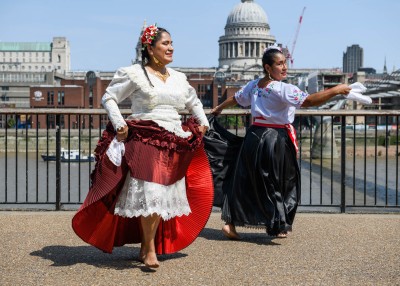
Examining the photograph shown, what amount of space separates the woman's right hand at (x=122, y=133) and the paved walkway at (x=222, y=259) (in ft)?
2.55

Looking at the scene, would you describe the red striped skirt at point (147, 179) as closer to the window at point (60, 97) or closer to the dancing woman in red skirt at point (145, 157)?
the dancing woman in red skirt at point (145, 157)

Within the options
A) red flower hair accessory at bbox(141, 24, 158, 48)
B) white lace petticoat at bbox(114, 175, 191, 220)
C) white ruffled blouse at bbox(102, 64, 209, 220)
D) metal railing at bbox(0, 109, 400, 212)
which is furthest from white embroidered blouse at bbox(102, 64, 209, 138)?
metal railing at bbox(0, 109, 400, 212)

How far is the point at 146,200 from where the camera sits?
451 cm

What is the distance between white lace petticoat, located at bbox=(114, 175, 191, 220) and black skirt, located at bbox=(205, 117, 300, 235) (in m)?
1.19

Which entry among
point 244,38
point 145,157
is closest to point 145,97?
point 145,157

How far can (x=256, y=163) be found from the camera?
5.76m

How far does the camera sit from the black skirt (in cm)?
571

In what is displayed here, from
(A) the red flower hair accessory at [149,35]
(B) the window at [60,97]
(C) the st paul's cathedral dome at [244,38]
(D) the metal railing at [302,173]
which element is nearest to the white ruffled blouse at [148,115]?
(A) the red flower hair accessory at [149,35]

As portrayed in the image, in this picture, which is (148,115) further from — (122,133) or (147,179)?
(147,179)

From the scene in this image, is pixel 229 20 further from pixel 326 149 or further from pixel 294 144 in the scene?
pixel 294 144

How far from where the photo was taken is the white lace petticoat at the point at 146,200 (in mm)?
4512

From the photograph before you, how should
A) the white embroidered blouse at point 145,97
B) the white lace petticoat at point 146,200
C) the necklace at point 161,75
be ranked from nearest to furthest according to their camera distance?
the white lace petticoat at point 146,200
the white embroidered blouse at point 145,97
the necklace at point 161,75

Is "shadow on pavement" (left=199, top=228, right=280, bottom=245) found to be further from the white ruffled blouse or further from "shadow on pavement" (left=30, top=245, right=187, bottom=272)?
the white ruffled blouse

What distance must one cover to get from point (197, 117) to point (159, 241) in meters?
0.84
